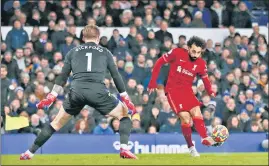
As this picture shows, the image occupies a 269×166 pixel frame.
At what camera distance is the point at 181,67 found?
1741 centimetres

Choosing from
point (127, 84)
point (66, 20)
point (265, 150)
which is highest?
point (66, 20)

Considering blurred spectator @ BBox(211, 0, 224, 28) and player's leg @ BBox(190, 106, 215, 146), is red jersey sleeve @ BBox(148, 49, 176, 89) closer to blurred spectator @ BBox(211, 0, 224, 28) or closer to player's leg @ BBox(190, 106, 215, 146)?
player's leg @ BBox(190, 106, 215, 146)

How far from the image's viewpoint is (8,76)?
84.8ft

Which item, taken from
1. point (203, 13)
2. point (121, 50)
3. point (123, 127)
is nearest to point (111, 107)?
point (123, 127)

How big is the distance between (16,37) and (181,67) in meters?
11.1

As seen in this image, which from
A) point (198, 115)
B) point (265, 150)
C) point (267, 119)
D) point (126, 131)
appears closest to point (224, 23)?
point (267, 119)

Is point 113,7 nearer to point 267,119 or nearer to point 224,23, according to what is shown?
point 224,23

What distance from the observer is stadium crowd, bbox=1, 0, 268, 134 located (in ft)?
80.8

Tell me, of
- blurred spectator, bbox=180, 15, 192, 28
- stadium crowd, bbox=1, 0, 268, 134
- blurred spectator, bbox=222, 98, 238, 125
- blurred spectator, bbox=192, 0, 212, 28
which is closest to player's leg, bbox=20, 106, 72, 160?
stadium crowd, bbox=1, 0, 268, 134

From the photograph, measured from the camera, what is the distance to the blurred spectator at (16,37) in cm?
2732

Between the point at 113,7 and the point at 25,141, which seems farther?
the point at 113,7

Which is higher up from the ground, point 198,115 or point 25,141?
point 198,115

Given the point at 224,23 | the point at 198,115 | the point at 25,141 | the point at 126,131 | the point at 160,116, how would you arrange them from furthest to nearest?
the point at 224,23
the point at 160,116
the point at 25,141
the point at 198,115
the point at 126,131

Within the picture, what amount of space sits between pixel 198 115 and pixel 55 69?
8.99m
